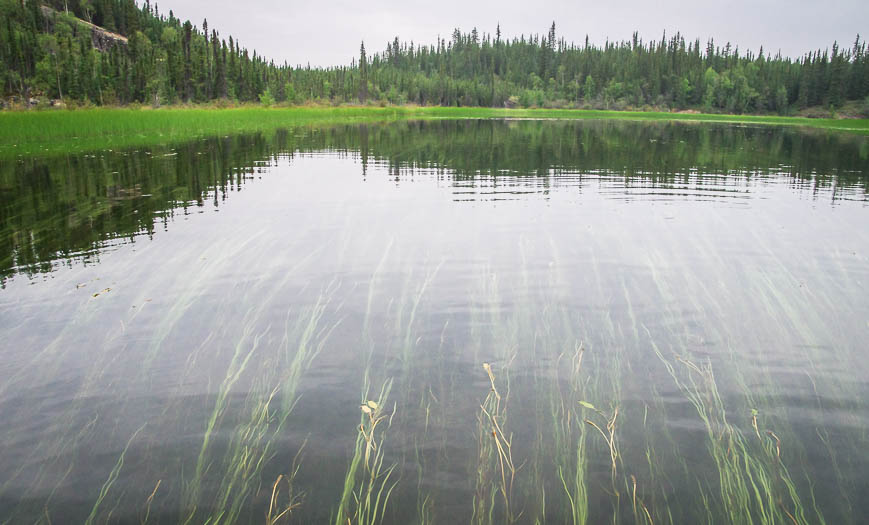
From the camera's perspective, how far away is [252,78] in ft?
433

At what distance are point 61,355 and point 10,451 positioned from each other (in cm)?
175

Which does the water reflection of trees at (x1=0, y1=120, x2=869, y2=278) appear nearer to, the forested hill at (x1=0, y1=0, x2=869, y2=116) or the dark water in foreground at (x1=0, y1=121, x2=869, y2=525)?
the dark water in foreground at (x1=0, y1=121, x2=869, y2=525)

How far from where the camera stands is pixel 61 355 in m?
5.74

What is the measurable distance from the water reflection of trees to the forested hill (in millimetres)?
74776

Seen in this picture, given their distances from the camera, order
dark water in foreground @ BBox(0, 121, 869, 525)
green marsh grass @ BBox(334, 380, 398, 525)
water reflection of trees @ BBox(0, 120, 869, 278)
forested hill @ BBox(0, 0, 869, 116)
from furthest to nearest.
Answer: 1. forested hill @ BBox(0, 0, 869, 116)
2. water reflection of trees @ BBox(0, 120, 869, 278)
3. dark water in foreground @ BBox(0, 121, 869, 525)
4. green marsh grass @ BBox(334, 380, 398, 525)

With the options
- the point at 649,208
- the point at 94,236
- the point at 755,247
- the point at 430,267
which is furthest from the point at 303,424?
the point at 649,208

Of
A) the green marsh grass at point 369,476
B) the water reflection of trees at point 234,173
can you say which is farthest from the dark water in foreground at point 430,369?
the water reflection of trees at point 234,173

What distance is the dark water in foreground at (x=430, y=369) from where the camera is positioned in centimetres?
379

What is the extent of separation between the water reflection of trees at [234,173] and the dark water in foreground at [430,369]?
24 centimetres

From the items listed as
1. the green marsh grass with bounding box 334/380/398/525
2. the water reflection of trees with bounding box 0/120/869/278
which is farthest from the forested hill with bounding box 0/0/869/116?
the green marsh grass with bounding box 334/380/398/525

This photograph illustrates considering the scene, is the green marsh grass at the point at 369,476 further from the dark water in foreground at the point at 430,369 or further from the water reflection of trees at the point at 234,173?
the water reflection of trees at the point at 234,173

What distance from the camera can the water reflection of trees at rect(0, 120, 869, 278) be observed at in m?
11.2

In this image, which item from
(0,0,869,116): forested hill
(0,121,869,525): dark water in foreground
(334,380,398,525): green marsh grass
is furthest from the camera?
(0,0,869,116): forested hill

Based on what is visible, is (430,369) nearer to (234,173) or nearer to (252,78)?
(234,173)
